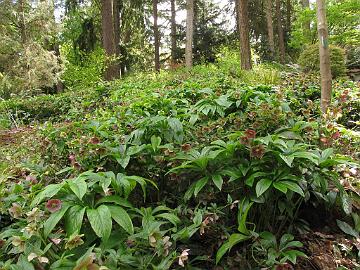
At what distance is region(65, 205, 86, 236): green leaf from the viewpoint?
155 cm

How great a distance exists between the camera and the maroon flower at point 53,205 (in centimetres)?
157

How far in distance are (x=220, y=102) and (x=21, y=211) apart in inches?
68.9

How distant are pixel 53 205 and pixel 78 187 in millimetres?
136

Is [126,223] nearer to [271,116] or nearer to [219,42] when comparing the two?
[271,116]

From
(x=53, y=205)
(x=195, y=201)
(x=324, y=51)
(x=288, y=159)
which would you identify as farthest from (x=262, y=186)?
(x=324, y=51)

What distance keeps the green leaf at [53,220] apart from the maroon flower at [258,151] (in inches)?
38.3

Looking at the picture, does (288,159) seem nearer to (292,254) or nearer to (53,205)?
(292,254)

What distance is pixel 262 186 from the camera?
1.79m

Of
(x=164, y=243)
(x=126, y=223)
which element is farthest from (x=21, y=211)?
(x=164, y=243)

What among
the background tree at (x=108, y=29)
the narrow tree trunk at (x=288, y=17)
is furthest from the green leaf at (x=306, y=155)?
the narrow tree trunk at (x=288, y=17)

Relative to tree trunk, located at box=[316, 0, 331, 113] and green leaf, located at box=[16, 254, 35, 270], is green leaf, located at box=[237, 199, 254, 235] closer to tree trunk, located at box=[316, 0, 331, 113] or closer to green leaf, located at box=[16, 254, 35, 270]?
green leaf, located at box=[16, 254, 35, 270]

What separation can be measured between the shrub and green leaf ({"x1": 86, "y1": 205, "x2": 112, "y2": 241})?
8.23 metres

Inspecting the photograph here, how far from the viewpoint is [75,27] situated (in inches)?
780

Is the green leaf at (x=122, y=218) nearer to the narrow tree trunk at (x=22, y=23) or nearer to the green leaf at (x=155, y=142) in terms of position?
the green leaf at (x=155, y=142)
